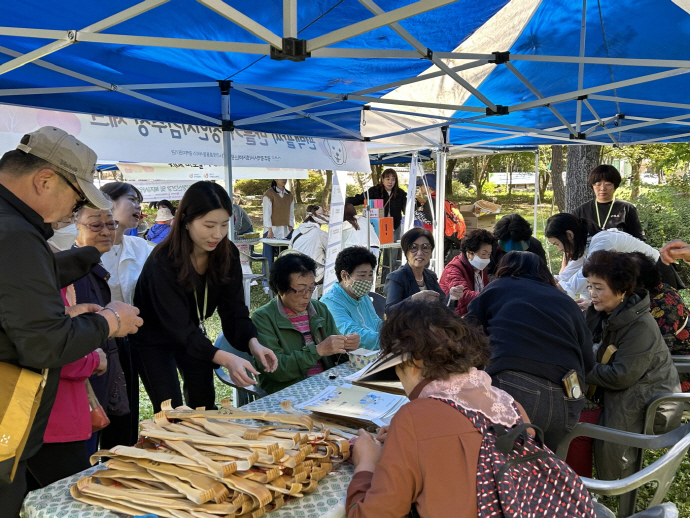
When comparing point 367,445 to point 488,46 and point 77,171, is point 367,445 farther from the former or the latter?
point 488,46

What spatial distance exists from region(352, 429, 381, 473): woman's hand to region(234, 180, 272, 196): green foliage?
25.7 m

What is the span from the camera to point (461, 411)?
1.38 m

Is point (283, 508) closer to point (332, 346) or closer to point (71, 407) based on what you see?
point (71, 407)

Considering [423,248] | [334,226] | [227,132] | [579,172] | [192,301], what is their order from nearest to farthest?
[192,301], [227,132], [423,248], [334,226], [579,172]

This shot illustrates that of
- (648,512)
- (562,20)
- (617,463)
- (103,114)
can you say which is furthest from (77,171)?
(562,20)

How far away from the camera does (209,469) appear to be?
4.60 feet

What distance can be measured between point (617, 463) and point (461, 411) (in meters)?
1.93

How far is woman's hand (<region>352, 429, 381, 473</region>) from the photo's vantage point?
152 centimetres

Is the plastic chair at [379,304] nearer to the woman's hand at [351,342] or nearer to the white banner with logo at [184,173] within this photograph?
the woman's hand at [351,342]

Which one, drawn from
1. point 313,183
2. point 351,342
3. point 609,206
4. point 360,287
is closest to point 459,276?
point 360,287

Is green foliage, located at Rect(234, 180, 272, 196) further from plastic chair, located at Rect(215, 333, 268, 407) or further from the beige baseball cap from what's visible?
the beige baseball cap

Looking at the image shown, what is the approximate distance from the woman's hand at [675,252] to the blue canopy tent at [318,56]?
108cm

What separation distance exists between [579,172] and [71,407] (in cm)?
1008

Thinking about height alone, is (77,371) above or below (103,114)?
below
